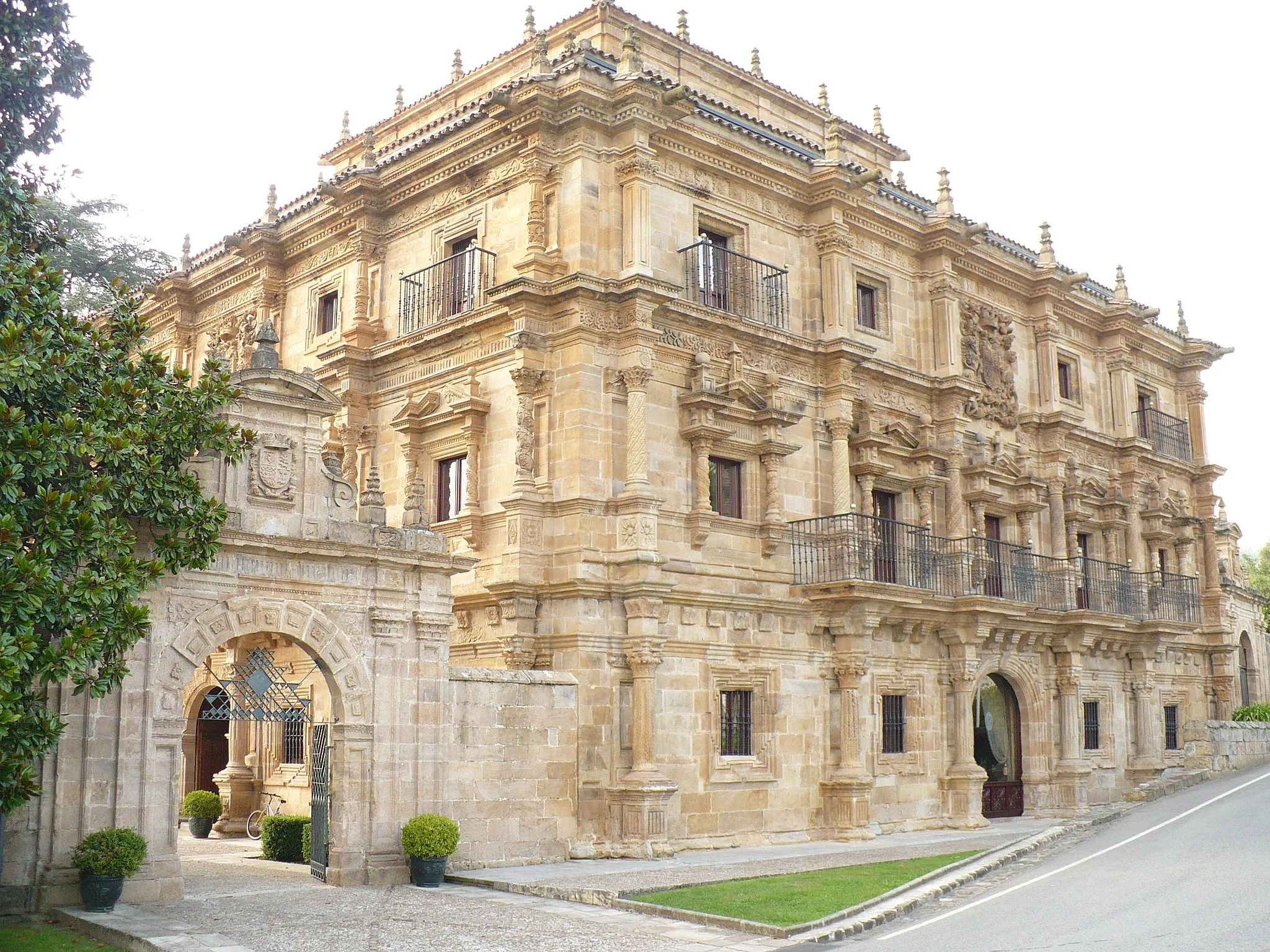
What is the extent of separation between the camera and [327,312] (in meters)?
26.4

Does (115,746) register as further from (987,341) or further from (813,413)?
(987,341)

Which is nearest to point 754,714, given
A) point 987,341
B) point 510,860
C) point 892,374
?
point 510,860

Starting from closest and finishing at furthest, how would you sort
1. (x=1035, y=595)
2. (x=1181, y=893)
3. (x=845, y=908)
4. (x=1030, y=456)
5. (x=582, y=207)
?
(x=845, y=908) < (x=1181, y=893) < (x=582, y=207) < (x=1035, y=595) < (x=1030, y=456)

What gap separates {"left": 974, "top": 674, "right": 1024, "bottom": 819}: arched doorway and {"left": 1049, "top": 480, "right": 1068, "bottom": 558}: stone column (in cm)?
347

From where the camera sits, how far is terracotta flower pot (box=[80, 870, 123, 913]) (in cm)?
1398

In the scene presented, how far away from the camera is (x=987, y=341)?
2898 centimetres

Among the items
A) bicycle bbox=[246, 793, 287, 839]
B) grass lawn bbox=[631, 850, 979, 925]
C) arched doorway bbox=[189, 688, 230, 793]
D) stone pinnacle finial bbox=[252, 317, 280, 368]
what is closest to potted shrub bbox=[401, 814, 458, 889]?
grass lawn bbox=[631, 850, 979, 925]

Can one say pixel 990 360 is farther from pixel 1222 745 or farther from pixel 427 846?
pixel 427 846

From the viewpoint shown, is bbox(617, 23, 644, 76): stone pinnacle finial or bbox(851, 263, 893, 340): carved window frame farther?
bbox(851, 263, 893, 340): carved window frame

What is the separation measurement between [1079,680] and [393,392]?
16004mm

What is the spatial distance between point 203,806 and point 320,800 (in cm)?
757

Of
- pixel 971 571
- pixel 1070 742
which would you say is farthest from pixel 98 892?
pixel 1070 742

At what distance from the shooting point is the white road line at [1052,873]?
14123 millimetres

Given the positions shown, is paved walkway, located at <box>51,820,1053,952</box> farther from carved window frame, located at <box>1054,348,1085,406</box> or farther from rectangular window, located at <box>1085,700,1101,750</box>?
carved window frame, located at <box>1054,348,1085,406</box>
